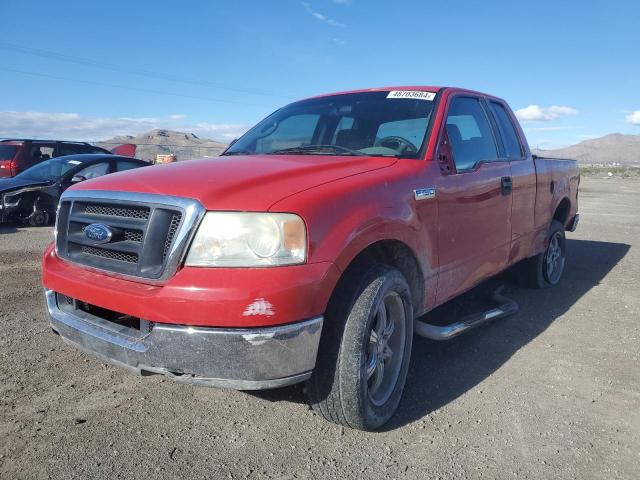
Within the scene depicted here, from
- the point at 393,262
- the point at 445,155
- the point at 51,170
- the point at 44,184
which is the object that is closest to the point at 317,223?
the point at 393,262

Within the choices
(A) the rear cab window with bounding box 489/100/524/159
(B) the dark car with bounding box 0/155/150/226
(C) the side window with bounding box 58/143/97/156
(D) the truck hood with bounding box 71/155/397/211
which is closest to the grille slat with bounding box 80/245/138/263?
(D) the truck hood with bounding box 71/155/397/211

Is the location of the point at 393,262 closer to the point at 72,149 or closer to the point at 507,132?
the point at 507,132

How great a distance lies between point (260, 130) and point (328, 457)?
2.61m

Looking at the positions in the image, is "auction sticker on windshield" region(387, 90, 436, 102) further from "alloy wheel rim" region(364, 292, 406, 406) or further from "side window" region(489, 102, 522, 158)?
"alloy wheel rim" region(364, 292, 406, 406)

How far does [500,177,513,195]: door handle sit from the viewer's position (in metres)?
4.07

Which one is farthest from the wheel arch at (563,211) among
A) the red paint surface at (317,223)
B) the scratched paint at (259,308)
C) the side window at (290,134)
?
the scratched paint at (259,308)

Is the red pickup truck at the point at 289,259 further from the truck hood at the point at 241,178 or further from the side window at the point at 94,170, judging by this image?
the side window at the point at 94,170

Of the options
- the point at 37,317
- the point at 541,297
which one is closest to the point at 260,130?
the point at 37,317

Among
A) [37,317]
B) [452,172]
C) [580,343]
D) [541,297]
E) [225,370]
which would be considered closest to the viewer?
[225,370]

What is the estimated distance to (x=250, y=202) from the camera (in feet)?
7.63

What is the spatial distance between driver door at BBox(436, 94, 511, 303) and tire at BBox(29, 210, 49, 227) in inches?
340

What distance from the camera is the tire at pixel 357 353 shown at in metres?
2.49

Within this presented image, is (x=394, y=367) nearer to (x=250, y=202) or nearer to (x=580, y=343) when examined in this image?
(x=250, y=202)

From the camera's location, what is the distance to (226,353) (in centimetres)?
220
